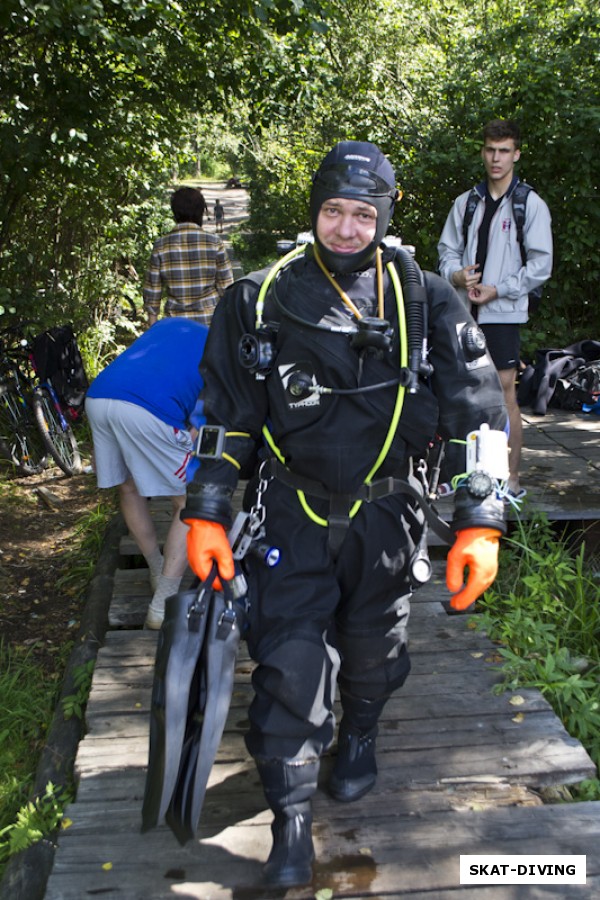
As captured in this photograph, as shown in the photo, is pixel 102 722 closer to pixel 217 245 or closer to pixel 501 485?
pixel 501 485

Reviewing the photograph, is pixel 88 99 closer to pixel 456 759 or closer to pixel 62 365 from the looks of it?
pixel 62 365

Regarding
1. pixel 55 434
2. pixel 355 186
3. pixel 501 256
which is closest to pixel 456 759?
pixel 355 186

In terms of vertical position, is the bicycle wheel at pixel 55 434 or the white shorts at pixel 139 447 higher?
the white shorts at pixel 139 447

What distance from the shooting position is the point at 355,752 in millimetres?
2914

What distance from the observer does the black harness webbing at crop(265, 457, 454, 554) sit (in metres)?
2.62

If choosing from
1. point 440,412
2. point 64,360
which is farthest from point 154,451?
point 64,360

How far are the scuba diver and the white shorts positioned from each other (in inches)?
46.8

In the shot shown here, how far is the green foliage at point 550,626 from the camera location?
3.56 metres

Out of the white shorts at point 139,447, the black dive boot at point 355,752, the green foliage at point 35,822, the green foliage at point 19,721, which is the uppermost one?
the white shorts at point 139,447

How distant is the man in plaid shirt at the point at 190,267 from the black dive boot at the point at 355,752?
3.78 metres

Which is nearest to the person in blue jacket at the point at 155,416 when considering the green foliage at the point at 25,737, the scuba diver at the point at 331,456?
the green foliage at the point at 25,737

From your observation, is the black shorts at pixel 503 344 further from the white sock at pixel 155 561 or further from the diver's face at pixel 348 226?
the diver's face at pixel 348 226

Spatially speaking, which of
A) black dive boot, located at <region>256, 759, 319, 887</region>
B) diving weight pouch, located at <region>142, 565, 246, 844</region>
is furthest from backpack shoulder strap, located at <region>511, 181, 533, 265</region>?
black dive boot, located at <region>256, 759, 319, 887</region>

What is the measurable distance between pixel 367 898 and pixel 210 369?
169 cm
